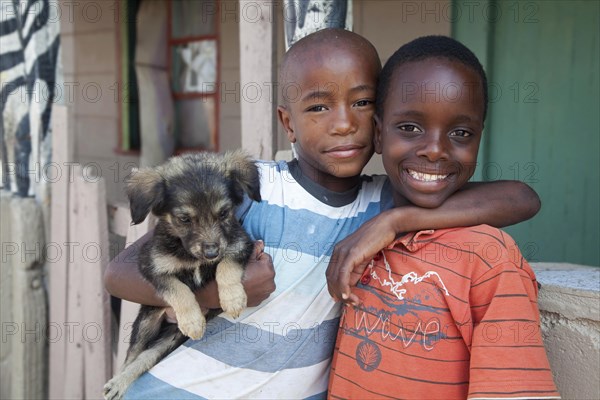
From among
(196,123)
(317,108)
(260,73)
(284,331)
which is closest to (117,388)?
(284,331)

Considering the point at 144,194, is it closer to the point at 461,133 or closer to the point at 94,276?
the point at 461,133

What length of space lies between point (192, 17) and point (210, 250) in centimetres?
509

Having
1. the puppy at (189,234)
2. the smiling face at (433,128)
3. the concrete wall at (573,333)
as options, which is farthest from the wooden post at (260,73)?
the concrete wall at (573,333)

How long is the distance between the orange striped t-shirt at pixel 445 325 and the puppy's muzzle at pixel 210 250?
530mm

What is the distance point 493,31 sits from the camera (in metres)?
3.98

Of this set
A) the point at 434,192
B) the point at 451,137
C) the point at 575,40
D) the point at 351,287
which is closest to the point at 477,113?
the point at 451,137

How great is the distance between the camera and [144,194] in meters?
2.24

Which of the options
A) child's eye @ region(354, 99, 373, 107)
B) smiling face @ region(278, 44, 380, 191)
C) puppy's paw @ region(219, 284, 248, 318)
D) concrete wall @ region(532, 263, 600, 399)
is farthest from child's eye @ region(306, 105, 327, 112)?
concrete wall @ region(532, 263, 600, 399)

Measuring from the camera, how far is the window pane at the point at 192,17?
20.9 feet

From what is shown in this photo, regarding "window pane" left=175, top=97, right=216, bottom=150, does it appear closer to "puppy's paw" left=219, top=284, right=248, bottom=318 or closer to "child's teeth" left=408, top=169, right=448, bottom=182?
"puppy's paw" left=219, top=284, right=248, bottom=318

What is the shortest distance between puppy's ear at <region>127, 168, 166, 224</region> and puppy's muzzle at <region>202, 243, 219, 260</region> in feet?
0.98

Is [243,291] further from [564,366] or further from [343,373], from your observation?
[564,366]

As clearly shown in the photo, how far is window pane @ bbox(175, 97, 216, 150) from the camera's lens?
6695 mm

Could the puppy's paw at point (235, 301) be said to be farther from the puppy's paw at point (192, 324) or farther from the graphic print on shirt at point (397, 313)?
the graphic print on shirt at point (397, 313)
